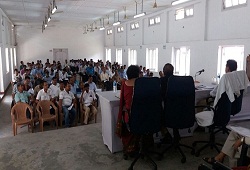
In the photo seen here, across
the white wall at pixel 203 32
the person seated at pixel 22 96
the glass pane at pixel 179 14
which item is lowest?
the person seated at pixel 22 96

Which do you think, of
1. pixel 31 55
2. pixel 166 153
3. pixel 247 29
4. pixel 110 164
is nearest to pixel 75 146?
pixel 110 164

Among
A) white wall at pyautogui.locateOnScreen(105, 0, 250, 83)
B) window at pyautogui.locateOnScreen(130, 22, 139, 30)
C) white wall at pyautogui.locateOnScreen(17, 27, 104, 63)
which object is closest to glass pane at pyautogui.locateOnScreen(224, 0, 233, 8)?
white wall at pyautogui.locateOnScreen(105, 0, 250, 83)

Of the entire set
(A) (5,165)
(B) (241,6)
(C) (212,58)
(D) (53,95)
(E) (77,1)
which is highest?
(E) (77,1)

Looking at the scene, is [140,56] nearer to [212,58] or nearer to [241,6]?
[212,58]

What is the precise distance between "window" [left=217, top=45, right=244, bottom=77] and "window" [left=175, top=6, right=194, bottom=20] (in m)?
1.94

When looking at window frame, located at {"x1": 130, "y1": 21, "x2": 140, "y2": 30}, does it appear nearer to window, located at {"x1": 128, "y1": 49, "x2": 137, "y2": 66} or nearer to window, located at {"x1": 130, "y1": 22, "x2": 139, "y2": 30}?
window, located at {"x1": 130, "y1": 22, "x2": 139, "y2": 30}

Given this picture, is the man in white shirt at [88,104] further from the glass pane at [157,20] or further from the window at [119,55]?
the window at [119,55]

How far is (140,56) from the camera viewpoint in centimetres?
1203

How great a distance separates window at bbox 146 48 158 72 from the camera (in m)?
11.1

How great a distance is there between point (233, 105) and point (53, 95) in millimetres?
4382

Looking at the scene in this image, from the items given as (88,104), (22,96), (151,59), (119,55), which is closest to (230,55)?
(88,104)

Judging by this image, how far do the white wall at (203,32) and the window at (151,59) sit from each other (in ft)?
1.61

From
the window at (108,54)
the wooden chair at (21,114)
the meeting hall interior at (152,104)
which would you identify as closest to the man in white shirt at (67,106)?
the meeting hall interior at (152,104)

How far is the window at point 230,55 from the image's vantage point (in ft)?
21.1
